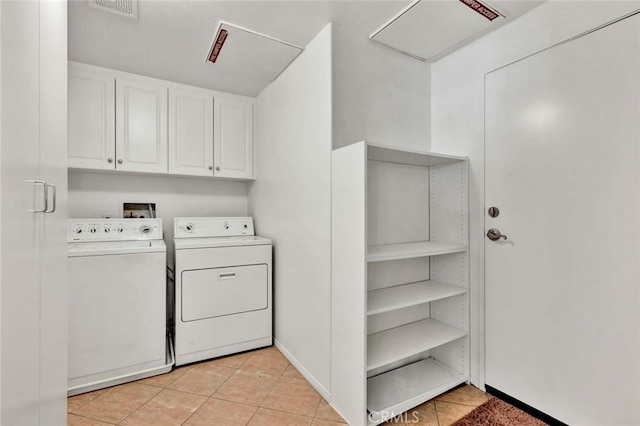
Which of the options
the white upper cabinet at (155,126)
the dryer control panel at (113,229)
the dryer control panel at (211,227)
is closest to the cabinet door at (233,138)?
the white upper cabinet at (155,126)

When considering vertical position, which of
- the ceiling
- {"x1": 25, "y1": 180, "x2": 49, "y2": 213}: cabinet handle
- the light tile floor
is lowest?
the light tile floor

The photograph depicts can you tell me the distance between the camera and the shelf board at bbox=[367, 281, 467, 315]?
161 cm

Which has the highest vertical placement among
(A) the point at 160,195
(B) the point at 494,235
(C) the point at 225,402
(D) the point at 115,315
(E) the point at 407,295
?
(A) the point at 160,195

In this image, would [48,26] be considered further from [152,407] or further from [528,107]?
[528,107]

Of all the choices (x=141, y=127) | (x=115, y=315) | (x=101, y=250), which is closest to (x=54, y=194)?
(x=101, y=250)

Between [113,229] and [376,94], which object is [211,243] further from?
[376,94]

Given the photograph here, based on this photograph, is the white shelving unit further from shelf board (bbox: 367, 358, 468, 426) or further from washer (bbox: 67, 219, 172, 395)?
washer (bbox: 67, 219, 172, 395)

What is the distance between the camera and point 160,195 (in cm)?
272

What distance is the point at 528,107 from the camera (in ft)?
5.44

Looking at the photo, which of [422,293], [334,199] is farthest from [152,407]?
[422,293]

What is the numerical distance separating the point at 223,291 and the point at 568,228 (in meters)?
2.19

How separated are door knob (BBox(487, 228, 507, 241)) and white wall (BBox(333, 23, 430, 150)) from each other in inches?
29.7

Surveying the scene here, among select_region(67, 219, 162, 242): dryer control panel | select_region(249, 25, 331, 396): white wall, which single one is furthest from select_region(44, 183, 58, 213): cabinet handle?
select_region(67, 219, 162, 242): dryer control panel

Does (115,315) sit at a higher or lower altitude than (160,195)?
lower
